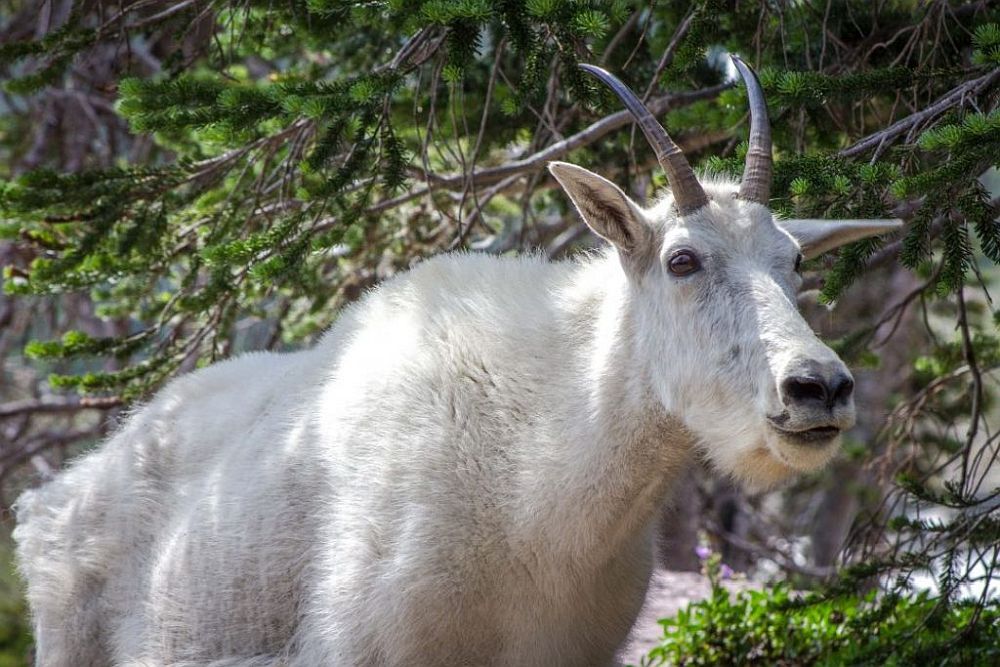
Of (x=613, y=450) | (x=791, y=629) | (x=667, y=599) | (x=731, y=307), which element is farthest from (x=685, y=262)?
(x=667, y=599)

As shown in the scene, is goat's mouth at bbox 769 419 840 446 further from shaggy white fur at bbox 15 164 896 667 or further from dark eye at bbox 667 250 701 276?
dark eye at bbox 667 250 701 276

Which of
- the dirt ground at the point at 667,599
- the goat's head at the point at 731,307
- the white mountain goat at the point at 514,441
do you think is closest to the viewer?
the goat's head at the point at 731,307

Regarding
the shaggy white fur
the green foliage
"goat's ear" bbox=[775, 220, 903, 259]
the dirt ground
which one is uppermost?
"goat's ear" bbox=[775, 220, 903, 259]

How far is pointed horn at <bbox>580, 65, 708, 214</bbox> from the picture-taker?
4.32m

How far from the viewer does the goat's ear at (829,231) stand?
4303mm

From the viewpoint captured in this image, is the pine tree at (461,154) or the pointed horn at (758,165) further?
the pine tree at (461,154)

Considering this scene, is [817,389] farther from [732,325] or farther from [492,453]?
[492,453]

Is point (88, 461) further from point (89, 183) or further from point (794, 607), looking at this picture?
point (794, 607)

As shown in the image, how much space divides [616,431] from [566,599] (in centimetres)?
69

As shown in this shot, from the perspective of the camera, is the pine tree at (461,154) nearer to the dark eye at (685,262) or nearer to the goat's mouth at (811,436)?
the dark eye at (685,262)

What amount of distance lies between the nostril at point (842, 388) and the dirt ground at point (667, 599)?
128 inches

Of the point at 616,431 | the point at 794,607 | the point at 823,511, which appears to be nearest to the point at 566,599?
the point at 616,431

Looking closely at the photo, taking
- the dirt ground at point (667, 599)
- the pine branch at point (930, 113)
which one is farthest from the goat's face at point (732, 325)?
the dirt ground at point (667, 599)

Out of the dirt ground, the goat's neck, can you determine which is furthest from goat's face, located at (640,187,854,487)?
the dirt ground
